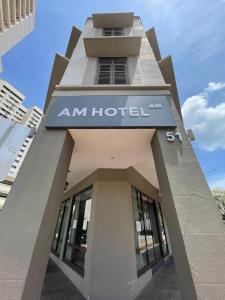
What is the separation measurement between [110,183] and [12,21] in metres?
9.14

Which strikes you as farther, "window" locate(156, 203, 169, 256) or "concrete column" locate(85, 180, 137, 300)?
"window" locate(156, 203, 169, 256)

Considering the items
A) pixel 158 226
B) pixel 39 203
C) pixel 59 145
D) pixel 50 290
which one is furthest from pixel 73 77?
pixel 158 226

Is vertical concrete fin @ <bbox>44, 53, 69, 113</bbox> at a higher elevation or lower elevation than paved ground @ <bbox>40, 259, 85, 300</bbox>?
higher

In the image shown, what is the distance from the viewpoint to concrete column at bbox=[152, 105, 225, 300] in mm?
1920

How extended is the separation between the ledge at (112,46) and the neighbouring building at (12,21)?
3.95 metres

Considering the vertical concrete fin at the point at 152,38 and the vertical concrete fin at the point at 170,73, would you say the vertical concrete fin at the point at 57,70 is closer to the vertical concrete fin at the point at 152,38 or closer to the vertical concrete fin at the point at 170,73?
the vertical concrete fin at the point at 170,73

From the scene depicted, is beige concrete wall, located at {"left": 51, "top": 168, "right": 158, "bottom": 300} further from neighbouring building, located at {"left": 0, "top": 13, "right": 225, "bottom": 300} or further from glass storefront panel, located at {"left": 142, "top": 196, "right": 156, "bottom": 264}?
glass storefront panel, located at {"left": 142, "top": 196, "right": 156, "bottom": 264}

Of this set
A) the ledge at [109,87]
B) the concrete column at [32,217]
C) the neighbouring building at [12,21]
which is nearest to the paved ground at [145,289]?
the concrete column at [32,217]

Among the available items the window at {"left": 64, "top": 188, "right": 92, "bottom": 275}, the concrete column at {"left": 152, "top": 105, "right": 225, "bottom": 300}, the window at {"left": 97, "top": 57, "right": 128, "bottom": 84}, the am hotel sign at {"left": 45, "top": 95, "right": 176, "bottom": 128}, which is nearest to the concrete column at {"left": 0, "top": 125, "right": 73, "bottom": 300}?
the am hotel sign at {"left": 45, "top": 95, "right": 176, "bottom": 128}

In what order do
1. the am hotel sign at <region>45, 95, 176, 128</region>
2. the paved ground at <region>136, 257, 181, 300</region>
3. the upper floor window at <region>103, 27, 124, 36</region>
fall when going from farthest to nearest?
the upper floor window at <region>103, 27, 124, 36</region>, the paved ground at <region>136, 257, 181, 300</region>, the am hotel sign at <region>45, 95, 176, 128</region>

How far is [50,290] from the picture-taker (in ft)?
15.6

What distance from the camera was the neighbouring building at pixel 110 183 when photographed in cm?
213

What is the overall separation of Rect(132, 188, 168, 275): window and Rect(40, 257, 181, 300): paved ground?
51 cm

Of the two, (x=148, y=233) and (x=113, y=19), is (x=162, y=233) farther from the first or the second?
(x=113, y=19)
